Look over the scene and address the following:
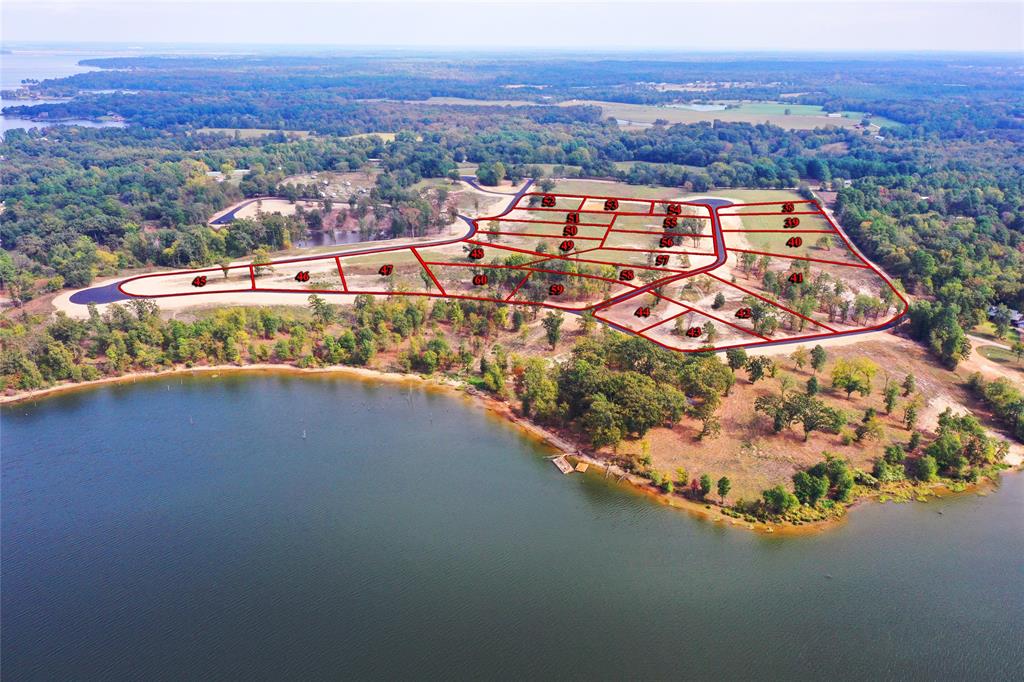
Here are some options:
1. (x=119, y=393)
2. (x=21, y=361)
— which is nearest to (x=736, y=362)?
(x=119, y=393)

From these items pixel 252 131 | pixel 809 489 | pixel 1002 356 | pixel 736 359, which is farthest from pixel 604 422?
pixel 252 131

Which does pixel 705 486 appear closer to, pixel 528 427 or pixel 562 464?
pixel 562 464

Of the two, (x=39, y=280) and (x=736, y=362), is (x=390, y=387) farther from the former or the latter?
(x=39, y=280)

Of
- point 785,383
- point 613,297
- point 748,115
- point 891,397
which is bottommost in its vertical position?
point 891,397

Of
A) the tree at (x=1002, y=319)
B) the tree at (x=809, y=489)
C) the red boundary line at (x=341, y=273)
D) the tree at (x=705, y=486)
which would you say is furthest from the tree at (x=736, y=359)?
the red boundary line at (x=341, y=273)

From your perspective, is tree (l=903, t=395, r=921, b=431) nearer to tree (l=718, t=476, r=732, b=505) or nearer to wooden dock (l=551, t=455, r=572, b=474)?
tree (l=718, t=476, r=732, b=505)

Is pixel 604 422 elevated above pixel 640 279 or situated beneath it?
situated beneath
